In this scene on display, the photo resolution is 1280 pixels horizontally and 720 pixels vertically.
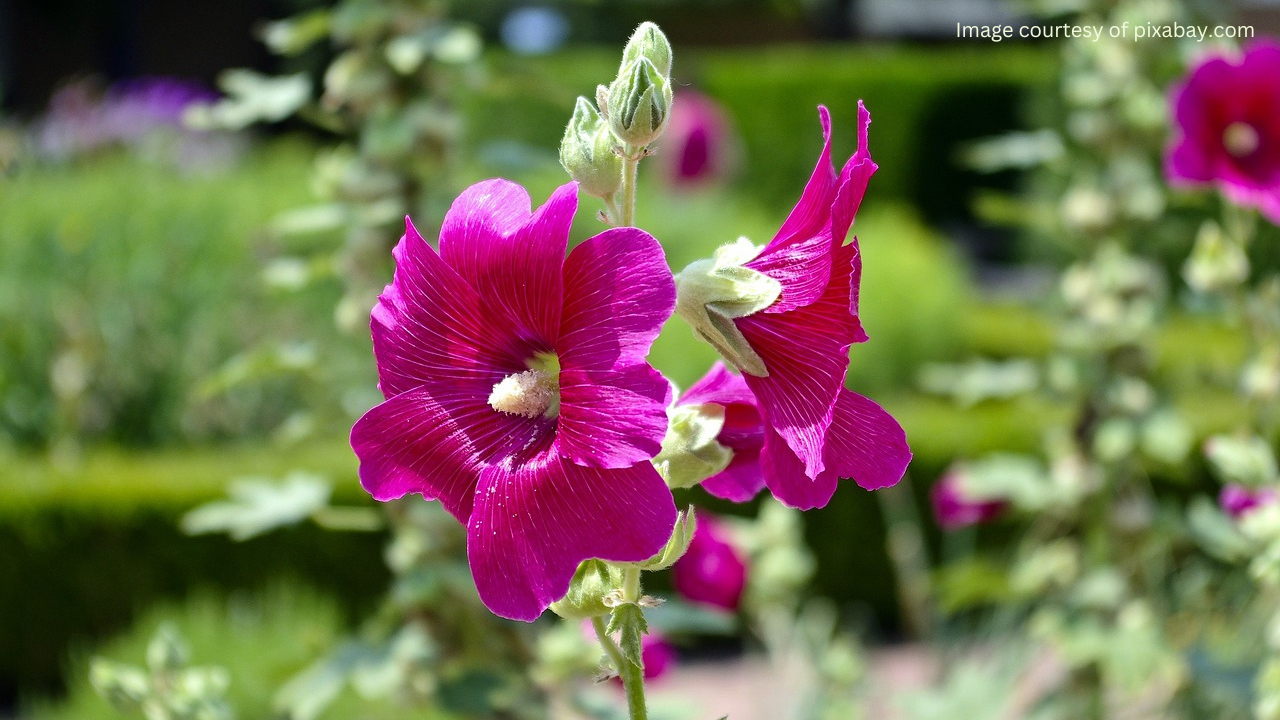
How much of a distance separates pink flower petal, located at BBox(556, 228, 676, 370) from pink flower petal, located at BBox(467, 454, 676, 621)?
6 centimetres

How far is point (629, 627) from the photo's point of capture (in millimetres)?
618

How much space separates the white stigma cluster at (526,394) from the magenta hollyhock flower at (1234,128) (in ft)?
4.14

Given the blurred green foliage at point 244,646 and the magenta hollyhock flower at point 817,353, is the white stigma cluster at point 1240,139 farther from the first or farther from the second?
the blurred green foliage at point 244,646

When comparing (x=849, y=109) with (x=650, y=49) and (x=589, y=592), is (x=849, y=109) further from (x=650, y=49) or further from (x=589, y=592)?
(x=589, y=592)

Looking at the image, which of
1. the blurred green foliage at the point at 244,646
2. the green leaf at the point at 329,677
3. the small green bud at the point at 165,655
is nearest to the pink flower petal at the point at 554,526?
the small green bud at the point at 165,655

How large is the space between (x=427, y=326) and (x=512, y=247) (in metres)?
0.07

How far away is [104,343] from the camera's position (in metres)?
4.07

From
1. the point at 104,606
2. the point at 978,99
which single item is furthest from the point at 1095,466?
the point at 978,99

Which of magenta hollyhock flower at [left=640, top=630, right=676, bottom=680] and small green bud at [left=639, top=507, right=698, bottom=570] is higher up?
small green bud at [left=639, top=507, right=698, bottom=570]

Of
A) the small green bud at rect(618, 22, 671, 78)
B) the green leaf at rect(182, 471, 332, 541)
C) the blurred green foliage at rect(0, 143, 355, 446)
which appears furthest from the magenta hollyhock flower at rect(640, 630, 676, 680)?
the blurred green foliage at rect(0, 143, 355, 446)

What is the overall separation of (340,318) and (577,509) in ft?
3.19

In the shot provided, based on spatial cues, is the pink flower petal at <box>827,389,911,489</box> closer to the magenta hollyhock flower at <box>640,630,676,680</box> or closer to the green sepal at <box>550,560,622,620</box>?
the green sepal at <box>550,560,622,620</box>

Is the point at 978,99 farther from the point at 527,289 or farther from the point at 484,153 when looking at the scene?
the point at 527,289

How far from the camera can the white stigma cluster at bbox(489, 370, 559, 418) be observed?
635mm
